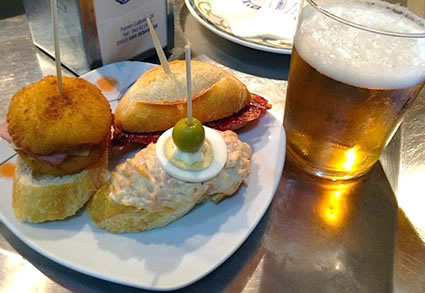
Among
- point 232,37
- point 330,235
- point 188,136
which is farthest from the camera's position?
point 232,37

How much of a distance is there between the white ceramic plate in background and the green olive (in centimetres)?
12

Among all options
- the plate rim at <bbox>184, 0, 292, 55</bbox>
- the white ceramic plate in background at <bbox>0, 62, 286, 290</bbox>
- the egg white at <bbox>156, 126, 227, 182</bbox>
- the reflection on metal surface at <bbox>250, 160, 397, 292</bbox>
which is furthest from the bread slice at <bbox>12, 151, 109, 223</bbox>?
the plate rim at <bbox>184, 0, 292, 55</bbox>

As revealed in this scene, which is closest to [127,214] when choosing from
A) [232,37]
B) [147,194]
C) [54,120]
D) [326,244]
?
[147,194]

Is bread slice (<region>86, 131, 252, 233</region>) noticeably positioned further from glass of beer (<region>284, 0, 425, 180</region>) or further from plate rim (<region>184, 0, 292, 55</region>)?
plate rim (<region>184, 0, 292, 55</region>)

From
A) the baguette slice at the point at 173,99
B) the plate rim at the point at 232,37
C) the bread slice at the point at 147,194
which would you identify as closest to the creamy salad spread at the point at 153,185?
the bread slice at the point at 147,194

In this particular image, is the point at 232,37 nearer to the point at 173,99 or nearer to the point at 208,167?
the point at 173,99

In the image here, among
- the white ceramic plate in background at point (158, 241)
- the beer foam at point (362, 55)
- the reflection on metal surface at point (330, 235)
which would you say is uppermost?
the beer foam at point (362, 55)

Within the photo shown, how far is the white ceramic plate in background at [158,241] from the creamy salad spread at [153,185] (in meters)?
0.05

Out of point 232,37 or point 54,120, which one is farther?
point 232,37

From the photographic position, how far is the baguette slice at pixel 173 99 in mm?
792

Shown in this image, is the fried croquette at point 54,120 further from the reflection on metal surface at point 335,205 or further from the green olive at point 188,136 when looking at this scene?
the reflection on metal surface at point 335,205

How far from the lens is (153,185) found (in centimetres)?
65

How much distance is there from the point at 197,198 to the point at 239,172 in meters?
0.08

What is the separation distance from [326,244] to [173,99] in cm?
35
